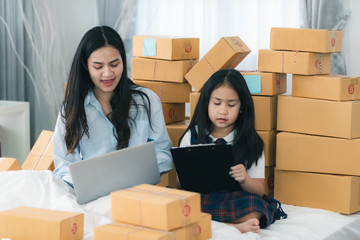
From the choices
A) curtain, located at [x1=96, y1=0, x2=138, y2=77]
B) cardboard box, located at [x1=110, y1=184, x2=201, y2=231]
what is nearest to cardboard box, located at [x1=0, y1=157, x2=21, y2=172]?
cardboard box, located at [x1=110, y1=184, x2=201, y2=231]

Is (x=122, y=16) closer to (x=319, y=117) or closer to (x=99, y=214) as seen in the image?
(x=319, y=117)

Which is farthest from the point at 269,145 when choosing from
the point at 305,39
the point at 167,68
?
the point at 167,68

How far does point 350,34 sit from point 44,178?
1.65 m

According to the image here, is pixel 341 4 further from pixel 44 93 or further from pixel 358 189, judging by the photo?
pixel 44 93

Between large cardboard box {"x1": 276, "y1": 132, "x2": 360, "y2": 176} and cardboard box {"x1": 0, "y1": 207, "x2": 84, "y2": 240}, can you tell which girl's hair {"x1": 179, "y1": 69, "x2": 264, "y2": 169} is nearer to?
large cardboard box {"x1": 276, "y1": 132, "x2": 360, "y2": 176}

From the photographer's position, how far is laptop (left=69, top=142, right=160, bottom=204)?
1639 mm

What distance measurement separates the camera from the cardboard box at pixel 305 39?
204 centimetres

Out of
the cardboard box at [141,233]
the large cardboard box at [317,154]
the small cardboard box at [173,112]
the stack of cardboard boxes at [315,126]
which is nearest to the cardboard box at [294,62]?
the stack of cardboard boxes at [315,126]

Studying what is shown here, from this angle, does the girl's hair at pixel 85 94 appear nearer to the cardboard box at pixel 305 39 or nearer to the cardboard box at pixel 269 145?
the cardboard box at pixel 269 145

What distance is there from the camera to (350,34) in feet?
8.39

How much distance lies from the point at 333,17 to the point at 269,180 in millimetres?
928

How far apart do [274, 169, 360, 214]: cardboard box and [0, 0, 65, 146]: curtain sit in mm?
1963

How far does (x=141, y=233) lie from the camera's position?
4.07ft

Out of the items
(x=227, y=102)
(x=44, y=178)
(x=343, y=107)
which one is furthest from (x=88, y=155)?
(x=343, y=107)
